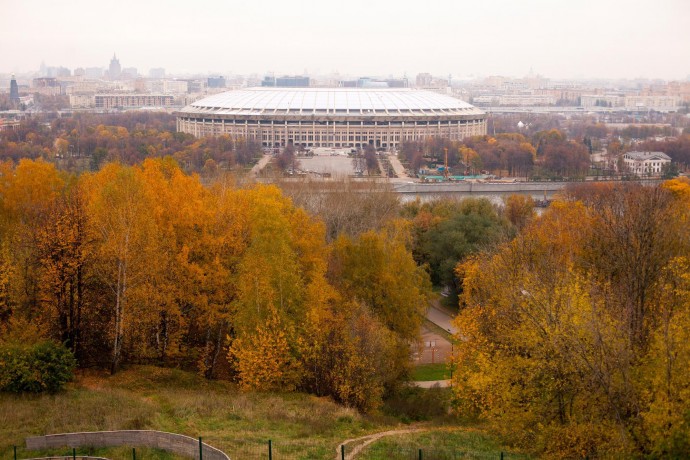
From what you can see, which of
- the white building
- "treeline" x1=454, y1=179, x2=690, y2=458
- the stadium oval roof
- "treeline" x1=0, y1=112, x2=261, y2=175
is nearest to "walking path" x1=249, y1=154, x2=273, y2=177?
"treeline" x1=0, y1=112, x2=261, y2=175

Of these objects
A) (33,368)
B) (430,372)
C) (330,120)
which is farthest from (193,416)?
(330,120)

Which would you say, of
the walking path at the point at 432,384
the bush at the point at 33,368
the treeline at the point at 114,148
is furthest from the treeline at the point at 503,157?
the bush at the point at 33,368

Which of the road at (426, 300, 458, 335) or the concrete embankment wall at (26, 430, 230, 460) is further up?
the concrete embankment wall at (26, 430, 230, 460)

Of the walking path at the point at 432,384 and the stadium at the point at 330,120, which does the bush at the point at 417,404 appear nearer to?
the walking path at the point at 432,384

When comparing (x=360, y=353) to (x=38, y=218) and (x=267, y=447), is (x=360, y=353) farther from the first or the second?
(x=38, y=218)

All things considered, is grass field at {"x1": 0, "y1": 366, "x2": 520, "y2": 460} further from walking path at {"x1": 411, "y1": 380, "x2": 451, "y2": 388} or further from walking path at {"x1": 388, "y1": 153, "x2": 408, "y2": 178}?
walking path at {"x1": 388, "y1": 153, "x2": 408, "y2": 178}

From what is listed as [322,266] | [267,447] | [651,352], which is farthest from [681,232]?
[267,447]
